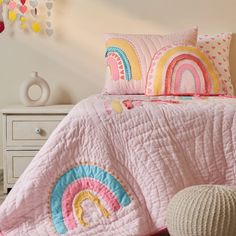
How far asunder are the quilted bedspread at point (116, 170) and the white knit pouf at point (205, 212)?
0.47ft

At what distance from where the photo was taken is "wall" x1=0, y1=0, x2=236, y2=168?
361 centimetres

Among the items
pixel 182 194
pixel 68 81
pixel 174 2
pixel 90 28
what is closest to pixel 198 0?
pixel 174 2

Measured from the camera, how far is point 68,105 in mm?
3561

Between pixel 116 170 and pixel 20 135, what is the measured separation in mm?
1228

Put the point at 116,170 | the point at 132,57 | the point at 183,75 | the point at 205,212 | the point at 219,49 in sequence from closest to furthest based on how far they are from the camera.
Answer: the point at 205,212 → the point at 116,170 → the point at 183,75 → the point at 132,57 → the point at 219,49

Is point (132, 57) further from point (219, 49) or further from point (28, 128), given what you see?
point (28, 128)

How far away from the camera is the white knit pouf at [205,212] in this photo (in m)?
1.93

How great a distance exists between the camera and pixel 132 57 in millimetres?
3348

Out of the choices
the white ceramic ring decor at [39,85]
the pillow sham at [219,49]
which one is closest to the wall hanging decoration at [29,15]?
the white ceramic ring decor at [39,85]

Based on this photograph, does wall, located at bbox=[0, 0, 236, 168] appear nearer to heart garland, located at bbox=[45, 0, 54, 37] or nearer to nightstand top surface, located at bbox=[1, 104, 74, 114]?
heart garland, located at bbox=[45, 0, 54, 37]

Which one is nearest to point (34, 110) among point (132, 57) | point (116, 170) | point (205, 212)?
point (132, 57)

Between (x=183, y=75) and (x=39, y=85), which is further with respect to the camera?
(x=39, y=85)

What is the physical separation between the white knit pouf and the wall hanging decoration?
201 cm

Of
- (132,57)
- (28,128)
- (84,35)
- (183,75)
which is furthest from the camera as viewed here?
(84,35)
